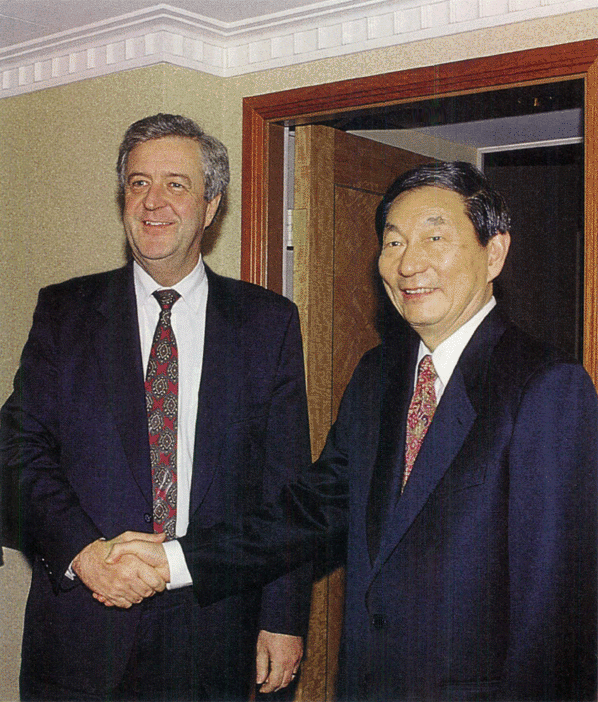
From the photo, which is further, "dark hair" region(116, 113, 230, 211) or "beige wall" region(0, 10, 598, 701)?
"beige wall" region(0, 10, 598, 701)

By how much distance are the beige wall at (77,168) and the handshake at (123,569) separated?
104 cm

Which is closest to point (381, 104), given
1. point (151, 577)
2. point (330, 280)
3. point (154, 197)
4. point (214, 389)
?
point (330, 280)

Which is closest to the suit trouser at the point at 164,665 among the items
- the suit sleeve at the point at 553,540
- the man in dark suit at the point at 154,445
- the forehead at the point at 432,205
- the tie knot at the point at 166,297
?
the man in dark suit at the point at 154,445

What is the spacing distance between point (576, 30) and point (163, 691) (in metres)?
Answer: 1.90

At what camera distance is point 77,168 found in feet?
9.63

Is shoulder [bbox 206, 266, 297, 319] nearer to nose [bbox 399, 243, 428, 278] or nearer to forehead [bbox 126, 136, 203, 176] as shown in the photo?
forehead [bbox 126, 136, 203, 176]

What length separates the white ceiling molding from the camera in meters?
2.40

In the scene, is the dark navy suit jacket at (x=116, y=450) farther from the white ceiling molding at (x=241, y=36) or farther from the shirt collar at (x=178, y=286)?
the white ceiling molding at (x=241, y=36)

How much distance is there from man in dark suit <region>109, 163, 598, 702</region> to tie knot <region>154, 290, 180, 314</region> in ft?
1.74

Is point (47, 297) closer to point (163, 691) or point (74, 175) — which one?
point (74, 175)

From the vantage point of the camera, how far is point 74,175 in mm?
2945

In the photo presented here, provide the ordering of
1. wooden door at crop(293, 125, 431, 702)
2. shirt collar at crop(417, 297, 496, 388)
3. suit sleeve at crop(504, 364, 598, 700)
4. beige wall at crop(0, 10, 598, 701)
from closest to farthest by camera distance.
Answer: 1. suit sleeve at crop(504, 364, 598, 700)
2. shirt collar at crop(417, 297, 496, 388)
3. beige wall at crop(0, 10, 598, 701)
4. wooden door at crop(293, 125, 431, 702)

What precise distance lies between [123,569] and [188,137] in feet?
3.57

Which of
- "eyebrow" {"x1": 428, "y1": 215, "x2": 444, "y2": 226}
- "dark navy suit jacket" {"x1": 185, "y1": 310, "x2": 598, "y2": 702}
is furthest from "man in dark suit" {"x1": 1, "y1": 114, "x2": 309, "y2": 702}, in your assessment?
"eyebrow" {"x1": 428, "y1": 215, "x2": 444, "y2": 226}
